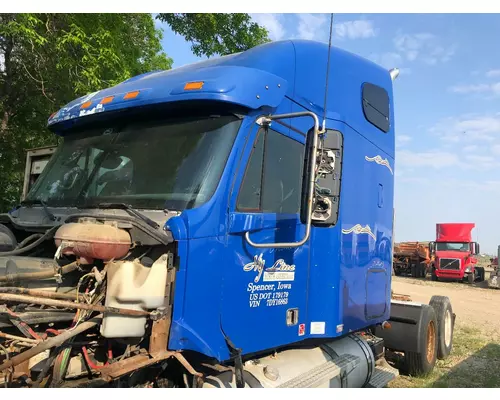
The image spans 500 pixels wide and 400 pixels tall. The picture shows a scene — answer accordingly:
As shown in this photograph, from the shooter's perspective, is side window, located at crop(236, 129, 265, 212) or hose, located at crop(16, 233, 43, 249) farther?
side window, located at crop(236, 129, 265, 212)

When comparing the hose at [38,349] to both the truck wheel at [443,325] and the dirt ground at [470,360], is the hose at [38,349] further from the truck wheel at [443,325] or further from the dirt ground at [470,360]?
the truck wheel at [443,325]

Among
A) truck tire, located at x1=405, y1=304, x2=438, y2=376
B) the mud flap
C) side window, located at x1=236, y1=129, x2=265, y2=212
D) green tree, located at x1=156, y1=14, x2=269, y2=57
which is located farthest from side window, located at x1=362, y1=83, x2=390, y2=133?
green tree, located at x1=156, y1=14, x2=269, y2=57

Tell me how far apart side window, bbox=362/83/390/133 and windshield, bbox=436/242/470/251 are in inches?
873

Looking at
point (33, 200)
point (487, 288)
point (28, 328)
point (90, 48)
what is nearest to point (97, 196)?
point (33, 200)

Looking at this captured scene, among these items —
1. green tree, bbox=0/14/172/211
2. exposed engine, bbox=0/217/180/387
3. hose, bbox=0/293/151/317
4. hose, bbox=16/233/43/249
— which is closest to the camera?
hose, bbox=0/293/151/317

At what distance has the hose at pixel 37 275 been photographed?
103 inches

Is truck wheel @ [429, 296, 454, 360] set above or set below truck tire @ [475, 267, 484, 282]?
below

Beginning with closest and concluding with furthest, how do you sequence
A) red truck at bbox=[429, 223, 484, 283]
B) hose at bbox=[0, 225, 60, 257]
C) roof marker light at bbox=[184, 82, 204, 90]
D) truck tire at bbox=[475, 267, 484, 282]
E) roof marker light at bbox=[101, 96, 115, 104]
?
hose at bbox=[0, 225, 60, 257], roof marker light at bbox=[184, 82, 204, 90], roof marker light at bbox=[101, 96, 115, 104], red truck at bbox=[429, 223, 484, 283], truck tire at bbox=[475, 267, 484, 282]

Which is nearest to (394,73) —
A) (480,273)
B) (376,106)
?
(376,106)

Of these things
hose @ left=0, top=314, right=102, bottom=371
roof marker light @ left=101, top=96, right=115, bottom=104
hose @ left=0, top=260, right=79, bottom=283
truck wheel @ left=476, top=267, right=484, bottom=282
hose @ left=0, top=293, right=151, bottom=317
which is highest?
roof marker light @ left=101, top=96, right=115, bottom=104

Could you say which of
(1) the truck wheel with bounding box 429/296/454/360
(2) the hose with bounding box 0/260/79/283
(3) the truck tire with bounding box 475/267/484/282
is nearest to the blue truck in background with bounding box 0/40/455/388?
(2) the hose with bounding box 0/260/79/283

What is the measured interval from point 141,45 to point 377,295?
Answer: 29.1ft

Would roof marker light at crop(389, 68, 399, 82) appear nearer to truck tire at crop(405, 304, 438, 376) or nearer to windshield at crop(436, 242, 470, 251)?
truck tire at crop(405, 304, 438, 376)

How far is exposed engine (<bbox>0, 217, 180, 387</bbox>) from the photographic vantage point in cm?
260
